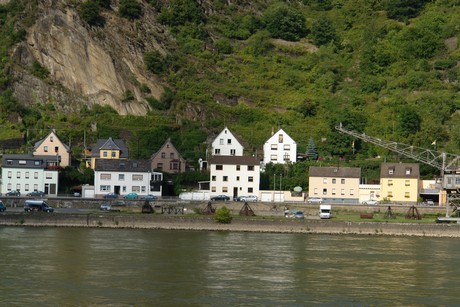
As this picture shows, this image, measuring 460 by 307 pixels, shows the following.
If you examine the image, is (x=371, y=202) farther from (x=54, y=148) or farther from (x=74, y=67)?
(x=74, y=67)

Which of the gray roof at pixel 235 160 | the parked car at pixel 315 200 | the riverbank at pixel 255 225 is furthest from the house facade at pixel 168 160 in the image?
the riverbank at pixel 255 225

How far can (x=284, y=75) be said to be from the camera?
109m

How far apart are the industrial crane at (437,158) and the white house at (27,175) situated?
2423cm

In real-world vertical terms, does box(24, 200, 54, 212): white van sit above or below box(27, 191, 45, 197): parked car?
below

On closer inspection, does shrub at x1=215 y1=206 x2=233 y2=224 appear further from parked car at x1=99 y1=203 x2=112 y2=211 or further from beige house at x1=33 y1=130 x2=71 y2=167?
beige house at x1=33 y1=130 x2=71 y2=167

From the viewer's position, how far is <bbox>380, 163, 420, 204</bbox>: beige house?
263 feet

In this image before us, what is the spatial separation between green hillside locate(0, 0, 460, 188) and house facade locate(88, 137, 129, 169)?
2.06 metres

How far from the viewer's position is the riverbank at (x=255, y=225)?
6562 cm

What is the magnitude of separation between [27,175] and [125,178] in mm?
7288

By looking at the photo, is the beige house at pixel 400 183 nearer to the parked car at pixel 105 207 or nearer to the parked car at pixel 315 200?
the parked car at pixel 315 200

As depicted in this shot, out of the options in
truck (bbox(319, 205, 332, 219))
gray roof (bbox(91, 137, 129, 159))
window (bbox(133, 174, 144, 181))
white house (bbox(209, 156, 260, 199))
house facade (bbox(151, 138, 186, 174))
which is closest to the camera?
truck (bbox(319, 205, 332, 219))

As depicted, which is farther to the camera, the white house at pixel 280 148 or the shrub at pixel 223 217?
the white house at pixel 280 148

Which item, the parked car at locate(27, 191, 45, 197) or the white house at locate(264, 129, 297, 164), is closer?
the parked car at locate(27, 191, 45, 197)

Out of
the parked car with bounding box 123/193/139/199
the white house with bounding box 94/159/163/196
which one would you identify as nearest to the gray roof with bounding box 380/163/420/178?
the white house with bounding box 94/159/163/196
